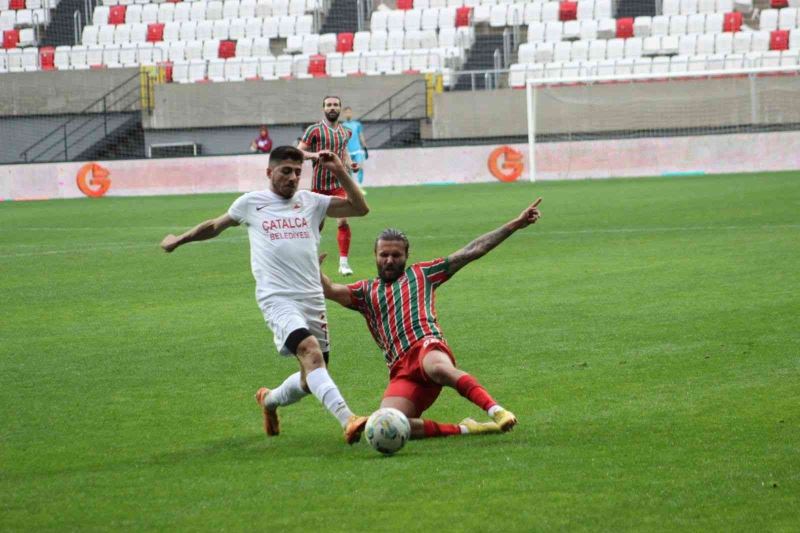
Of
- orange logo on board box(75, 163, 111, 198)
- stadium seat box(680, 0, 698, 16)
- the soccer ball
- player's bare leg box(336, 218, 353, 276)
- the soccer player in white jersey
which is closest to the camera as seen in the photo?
the soccer ball

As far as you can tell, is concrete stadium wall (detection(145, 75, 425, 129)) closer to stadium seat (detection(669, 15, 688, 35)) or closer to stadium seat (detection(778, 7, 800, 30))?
stadium seat (detection(669, 15, 688, 35))

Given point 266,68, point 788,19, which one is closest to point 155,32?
point 266,68

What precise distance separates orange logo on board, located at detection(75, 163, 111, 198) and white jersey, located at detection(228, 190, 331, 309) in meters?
26.7

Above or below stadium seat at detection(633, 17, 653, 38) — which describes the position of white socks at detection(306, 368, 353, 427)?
below

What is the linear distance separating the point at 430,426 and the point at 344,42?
32.7m

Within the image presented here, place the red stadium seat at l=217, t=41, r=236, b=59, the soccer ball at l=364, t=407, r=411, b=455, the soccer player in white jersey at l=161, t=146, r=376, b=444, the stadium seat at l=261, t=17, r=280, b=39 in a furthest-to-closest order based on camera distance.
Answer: the stadium seat at l=261, t=17, r=280, b=39 → the red stadium seat at l=217, t=41, r=236, b=59 → the soccer player in white jersey at l=161, t=146, r=376, b=444 → the soccer ball at l=364, t=407, r=411, b=455

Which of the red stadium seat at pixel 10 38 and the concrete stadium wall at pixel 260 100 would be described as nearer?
the concrete stadium wall at pixel 260 100

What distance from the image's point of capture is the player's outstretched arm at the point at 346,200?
22.8ft

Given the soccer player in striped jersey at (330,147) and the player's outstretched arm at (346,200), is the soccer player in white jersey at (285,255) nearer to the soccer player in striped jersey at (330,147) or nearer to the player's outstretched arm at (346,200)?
the player's outstretched arm at (346,200)

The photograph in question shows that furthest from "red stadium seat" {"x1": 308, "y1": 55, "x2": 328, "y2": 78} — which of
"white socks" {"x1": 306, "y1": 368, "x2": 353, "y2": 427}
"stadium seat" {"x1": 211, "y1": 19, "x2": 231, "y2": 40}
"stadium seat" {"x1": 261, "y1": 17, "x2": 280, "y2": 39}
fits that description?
"white socks" {"x1": 306, "y1": 368, "x2": 353, "y2": 427}

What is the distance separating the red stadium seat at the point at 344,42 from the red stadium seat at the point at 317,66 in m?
1.19

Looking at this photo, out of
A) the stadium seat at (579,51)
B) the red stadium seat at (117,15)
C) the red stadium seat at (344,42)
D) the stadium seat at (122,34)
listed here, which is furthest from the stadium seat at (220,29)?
Result: the stadium seat at (579,51)

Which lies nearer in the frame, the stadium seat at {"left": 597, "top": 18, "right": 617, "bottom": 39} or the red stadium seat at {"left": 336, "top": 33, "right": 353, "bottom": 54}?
the stadium seat at {"left": 597, "top": 18, "right": 617, "bottom": 39}

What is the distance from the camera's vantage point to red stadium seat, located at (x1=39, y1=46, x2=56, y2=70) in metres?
38.5
